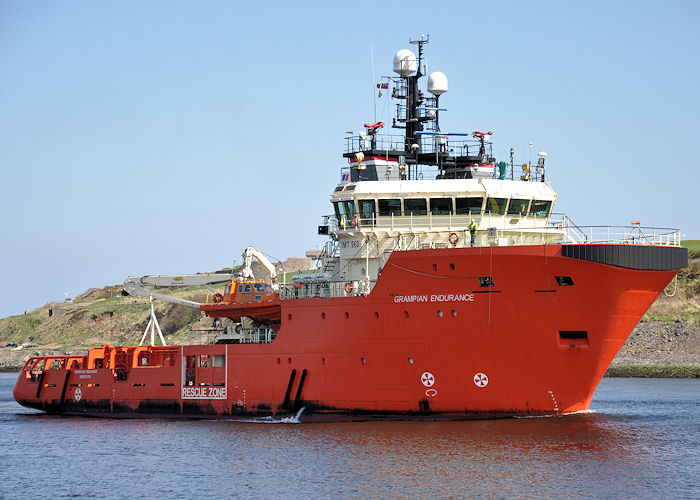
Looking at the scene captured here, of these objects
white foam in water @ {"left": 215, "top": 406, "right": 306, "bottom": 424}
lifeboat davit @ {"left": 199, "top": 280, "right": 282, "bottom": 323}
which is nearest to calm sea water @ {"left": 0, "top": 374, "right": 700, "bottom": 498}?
white foam in water @ {"left": 215, "top": 406, "right": 306, "bottom": 424}

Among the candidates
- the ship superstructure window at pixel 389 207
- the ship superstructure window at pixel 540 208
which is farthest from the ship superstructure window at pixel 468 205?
the ship superstructure window at pixel 540 208

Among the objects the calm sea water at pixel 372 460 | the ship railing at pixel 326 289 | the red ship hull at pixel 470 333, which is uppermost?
the ship railing at pixel 326 289

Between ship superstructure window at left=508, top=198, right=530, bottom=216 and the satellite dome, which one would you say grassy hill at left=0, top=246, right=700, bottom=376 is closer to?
the satellite dome

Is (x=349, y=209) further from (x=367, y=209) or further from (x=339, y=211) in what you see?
(x=367, y=209)

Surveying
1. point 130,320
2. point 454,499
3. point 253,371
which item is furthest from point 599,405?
point 130,320

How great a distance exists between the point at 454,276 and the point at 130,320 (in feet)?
248

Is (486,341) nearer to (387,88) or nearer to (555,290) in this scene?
(555,290)

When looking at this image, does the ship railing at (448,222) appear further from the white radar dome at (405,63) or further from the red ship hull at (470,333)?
the white radar dome at (405,63)

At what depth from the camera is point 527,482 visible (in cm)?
2188

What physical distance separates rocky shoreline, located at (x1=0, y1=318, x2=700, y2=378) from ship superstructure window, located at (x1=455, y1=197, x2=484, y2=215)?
30.3 m

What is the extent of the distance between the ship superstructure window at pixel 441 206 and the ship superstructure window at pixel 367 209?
78.3 inches

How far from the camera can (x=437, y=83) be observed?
114 feet

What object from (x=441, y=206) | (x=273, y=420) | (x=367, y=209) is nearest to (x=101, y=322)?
(x=273, y=420)

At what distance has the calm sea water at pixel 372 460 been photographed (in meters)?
22.0
